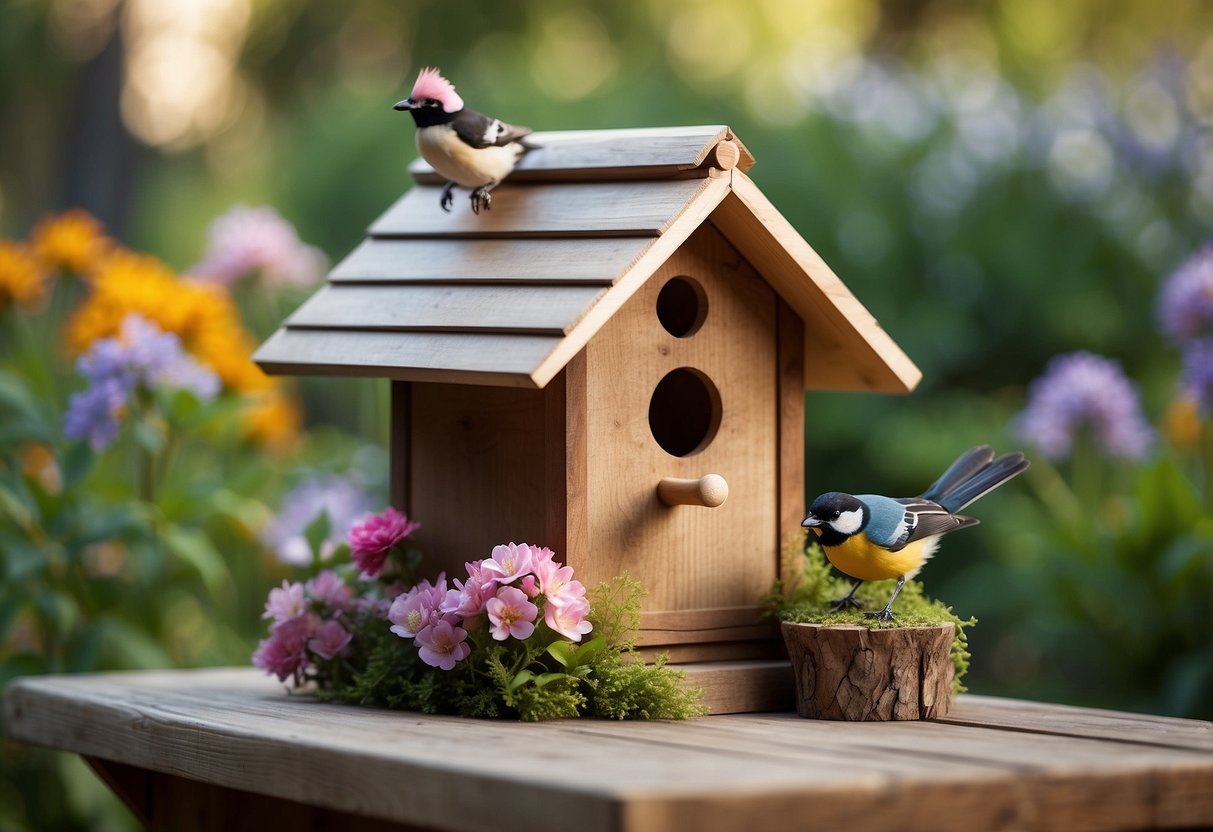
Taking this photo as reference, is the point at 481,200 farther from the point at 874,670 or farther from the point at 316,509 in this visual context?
the point at 316,509

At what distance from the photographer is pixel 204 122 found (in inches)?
501

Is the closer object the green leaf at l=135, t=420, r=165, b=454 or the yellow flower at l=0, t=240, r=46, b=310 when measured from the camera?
the green leaf at l=135, t=420, r=165, b=454

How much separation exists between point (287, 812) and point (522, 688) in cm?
58

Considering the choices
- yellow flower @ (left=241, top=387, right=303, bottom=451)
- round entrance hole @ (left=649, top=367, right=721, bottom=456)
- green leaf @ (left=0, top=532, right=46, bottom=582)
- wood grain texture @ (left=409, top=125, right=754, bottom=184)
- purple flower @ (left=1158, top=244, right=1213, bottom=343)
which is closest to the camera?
wood grain texture @ (left=409, top=125, right=754, bottom=184)

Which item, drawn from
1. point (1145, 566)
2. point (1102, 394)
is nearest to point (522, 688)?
point (1145, 566)

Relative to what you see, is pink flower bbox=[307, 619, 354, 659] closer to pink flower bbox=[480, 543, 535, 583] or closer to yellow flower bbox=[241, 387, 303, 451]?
pink flower bbox=[480, 543, 535, 583]

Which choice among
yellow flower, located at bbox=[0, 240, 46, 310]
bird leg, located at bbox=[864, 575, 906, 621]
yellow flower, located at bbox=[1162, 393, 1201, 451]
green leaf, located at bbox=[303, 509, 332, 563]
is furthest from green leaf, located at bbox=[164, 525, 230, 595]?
yellow flower, located at bbox=[1162, 393, 1201, 451]

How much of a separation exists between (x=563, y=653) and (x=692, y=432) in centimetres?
70

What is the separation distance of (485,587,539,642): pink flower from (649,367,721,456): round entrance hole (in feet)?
1.99

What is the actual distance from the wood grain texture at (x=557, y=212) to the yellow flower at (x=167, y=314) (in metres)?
1.38

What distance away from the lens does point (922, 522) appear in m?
2.80

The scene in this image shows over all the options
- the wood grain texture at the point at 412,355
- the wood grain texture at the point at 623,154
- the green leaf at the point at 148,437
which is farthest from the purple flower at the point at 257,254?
the wood grain texture at the point at 623,154

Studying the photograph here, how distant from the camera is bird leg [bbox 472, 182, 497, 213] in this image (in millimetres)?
3082

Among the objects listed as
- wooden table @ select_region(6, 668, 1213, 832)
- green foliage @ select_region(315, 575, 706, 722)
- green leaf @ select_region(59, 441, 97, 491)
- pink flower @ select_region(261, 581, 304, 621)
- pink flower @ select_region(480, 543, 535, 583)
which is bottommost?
wooden table @ select_region(6, 668, 1213, 832)
